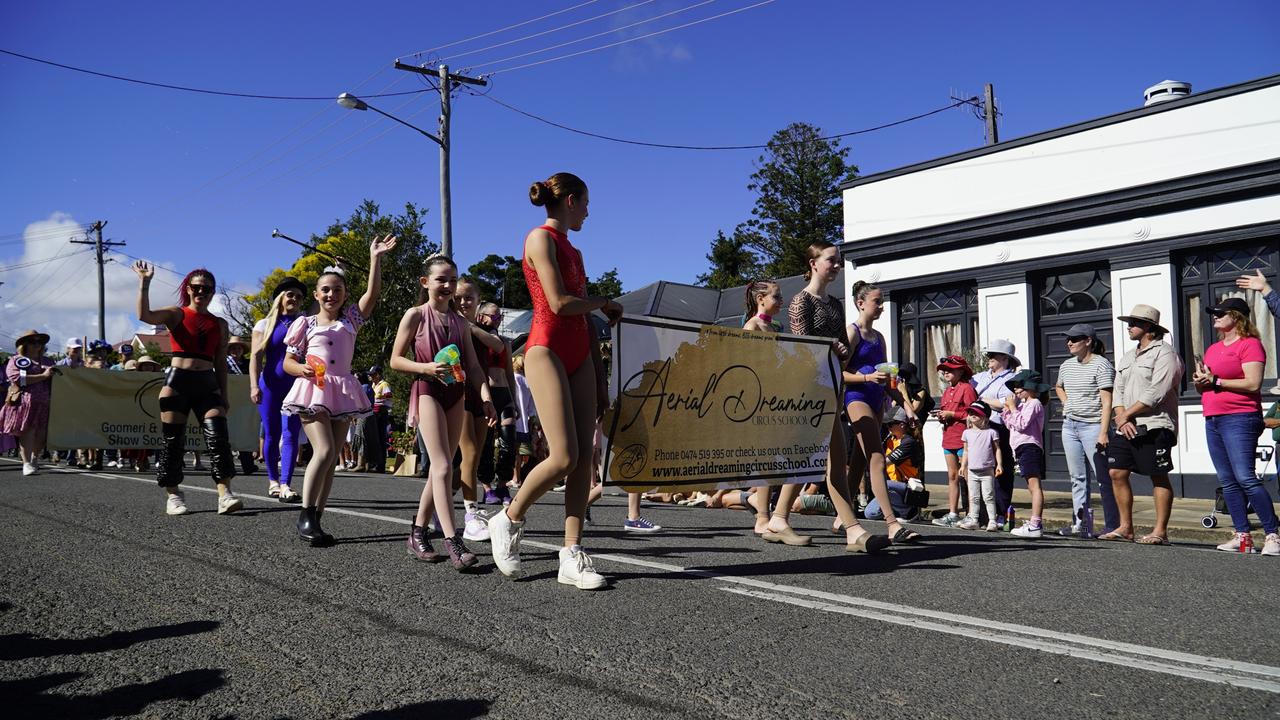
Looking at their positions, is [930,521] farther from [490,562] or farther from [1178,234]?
[1178,234]

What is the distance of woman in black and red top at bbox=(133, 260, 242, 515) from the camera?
7.29m

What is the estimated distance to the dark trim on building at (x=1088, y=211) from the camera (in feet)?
44.9

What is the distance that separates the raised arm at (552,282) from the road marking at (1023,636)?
1492mm

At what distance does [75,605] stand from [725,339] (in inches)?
145

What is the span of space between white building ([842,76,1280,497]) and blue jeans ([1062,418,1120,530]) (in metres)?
6.00

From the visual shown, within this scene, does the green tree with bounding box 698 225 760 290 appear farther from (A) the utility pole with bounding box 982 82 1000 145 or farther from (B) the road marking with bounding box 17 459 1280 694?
(B) the road marking with bounding box 17 459 1280 694

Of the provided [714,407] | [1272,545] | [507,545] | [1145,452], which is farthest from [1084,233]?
[507,545]

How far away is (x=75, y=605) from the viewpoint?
3.94m

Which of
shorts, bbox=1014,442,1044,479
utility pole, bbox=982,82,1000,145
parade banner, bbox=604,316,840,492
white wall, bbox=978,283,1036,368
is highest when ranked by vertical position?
utility pole, bbox=982,82,1000,145

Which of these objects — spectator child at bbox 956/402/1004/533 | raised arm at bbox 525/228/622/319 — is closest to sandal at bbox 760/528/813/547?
raised arm at bbox 525/228/622/319

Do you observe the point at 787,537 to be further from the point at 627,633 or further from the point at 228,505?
the point at 228,505

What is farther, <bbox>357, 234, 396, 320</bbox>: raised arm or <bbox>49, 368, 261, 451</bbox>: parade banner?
<bbox>49, 368, 261, 451</bbox>: parade banner

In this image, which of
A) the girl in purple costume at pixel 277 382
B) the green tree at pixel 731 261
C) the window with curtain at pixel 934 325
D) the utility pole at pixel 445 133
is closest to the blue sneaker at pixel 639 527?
the girl in purple costume at pixel 277 382

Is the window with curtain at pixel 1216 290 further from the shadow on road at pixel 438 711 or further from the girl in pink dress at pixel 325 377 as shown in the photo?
the shadow on road at pixel 438 711
